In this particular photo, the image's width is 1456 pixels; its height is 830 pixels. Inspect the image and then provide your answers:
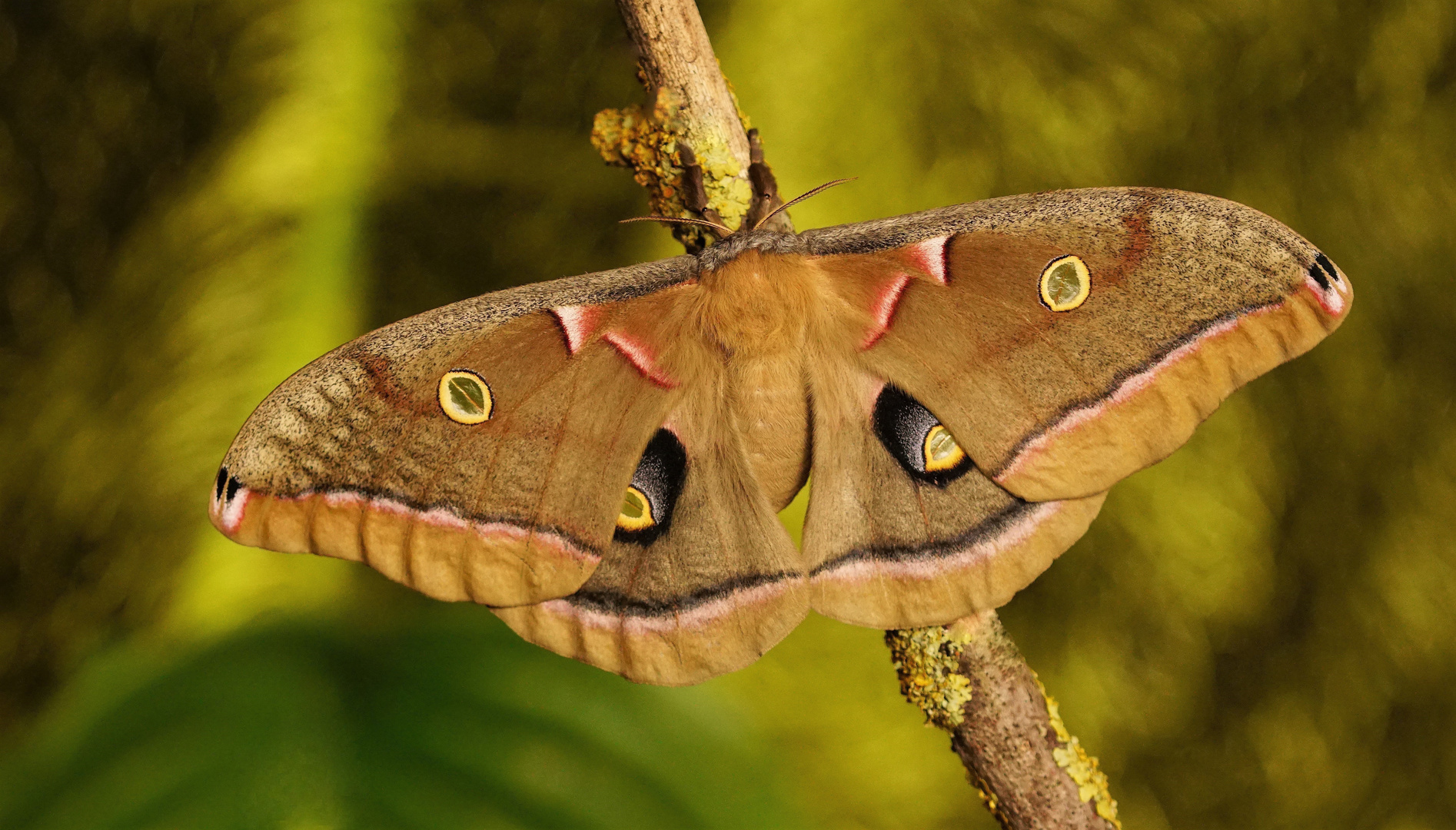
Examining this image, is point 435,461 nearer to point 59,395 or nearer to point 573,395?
point 573,395

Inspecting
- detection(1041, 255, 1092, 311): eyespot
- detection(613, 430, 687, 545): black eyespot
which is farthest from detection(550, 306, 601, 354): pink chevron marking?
detection(1041, 255, 1092, 311): eyespot

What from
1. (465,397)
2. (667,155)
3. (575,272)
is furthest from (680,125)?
(575,272)

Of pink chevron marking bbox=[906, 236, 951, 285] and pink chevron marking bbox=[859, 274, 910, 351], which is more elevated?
pink chevron marking bbox=[906, 236, 951, 285]

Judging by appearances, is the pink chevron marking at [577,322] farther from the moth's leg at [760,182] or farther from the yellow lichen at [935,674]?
the yellow lichen at [935,674]

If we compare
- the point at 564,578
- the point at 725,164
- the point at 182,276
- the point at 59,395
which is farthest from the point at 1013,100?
the point at 59,395

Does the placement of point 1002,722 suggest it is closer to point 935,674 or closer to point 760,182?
point 935,674

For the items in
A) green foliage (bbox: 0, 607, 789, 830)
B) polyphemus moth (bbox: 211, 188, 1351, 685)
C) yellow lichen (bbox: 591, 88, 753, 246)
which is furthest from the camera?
green foliage (bbox: 0, 607, 789, 830)

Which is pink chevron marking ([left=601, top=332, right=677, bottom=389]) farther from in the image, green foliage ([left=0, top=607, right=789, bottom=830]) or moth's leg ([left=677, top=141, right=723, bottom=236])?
green foliage ([left=0, top=607, right=789, bottom=830])
